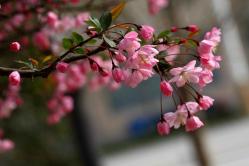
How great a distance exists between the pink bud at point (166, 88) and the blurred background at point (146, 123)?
198 cm

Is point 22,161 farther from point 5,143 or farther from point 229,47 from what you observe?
point 229,47

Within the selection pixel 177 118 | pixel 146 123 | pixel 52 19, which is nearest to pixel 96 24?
pixel 177 118

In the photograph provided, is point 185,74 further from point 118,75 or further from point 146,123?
point 146,123

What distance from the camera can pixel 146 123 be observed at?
21.4 metres

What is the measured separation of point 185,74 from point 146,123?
19.3 metres

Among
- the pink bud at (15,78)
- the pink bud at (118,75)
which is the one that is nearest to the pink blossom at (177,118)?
the pink bud at (118,75)

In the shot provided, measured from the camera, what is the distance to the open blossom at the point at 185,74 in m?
2.19

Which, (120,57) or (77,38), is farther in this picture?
(77,38)

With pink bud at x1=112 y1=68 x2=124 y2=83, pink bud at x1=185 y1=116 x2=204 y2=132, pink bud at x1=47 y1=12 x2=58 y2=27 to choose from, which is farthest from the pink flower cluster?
pink bud at x1=47 y1=12 x2=58 y2=27

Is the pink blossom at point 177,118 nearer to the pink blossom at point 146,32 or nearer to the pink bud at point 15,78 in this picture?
the pink blossom at point 146,32

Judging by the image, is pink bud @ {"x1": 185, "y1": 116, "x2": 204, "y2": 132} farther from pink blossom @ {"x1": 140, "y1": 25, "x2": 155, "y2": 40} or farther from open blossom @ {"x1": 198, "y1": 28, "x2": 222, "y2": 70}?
pink blossom @ {"x1": 140, "y1": 25, "x2": 155, "y2": 40}

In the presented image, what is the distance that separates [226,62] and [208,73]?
19.5 metres

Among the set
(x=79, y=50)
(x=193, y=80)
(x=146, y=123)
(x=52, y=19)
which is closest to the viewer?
(x=193, y=80)

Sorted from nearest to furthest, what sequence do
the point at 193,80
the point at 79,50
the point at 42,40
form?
the point at 193,80, the point at 79,50, the point at 42,40
